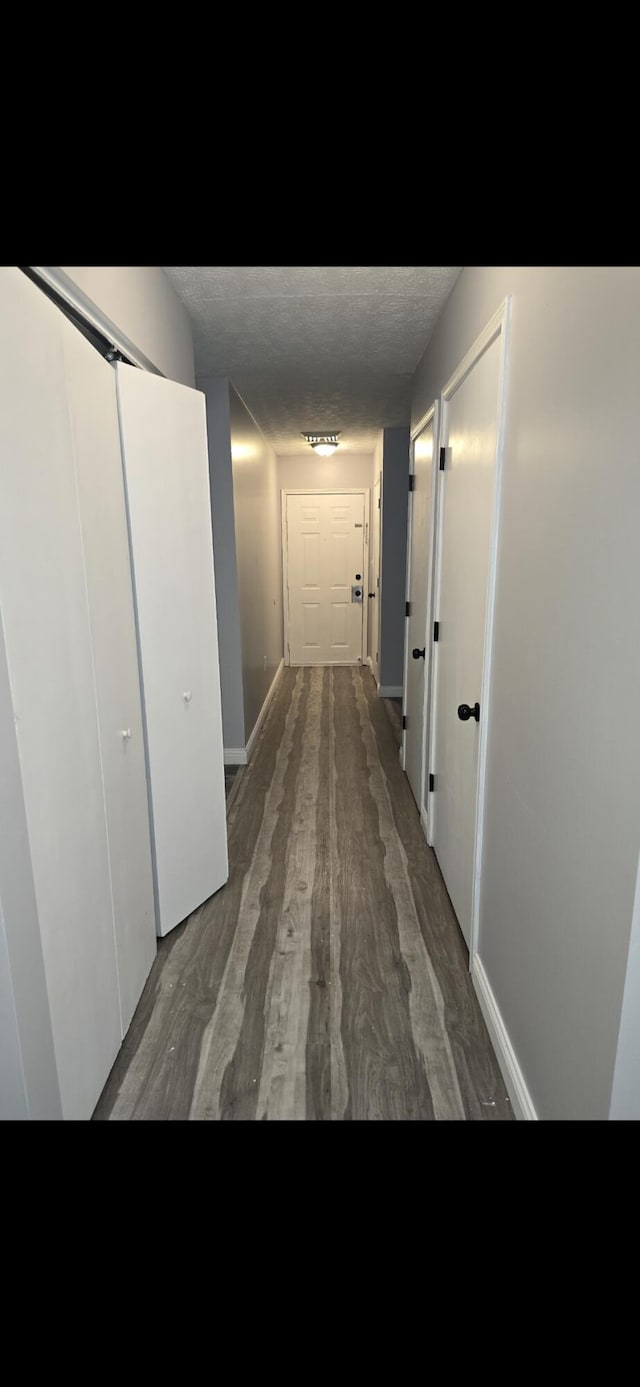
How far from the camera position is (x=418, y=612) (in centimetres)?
313

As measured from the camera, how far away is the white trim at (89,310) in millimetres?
1307

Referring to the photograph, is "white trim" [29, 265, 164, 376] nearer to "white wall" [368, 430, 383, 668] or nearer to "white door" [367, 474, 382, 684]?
"white wall" [368, 430, 383, 668]

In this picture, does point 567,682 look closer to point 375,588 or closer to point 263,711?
point 263,711

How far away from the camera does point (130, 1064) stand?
1.61 m

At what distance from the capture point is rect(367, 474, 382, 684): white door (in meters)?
5.61

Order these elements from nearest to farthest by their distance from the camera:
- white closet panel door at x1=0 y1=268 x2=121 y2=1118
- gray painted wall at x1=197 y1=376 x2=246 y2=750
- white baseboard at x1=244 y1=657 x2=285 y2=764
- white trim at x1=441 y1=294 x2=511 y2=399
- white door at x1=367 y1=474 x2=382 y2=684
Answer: white closet panel door at x1=0 y1=268 x2=121 y2=1118 → white trim at x1=441 y1=294 x2=511 y2=399 → gray painted wall at x1=197 y1=376 x2=246 y2=750 → white baseboard at x1=244 y1=657 x2=285 y2=764 → white door at x1=367 y1=474 x2=382 y2=684

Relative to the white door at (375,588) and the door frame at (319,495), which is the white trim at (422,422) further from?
the door frame at (319,495)

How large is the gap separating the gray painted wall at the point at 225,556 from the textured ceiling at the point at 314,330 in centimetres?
19

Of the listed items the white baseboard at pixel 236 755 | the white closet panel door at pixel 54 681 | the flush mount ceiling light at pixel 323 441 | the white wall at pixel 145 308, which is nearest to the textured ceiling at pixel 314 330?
the white wall at pixel 145 308

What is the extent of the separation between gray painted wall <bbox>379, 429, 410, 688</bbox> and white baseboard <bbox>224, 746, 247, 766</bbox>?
195cm

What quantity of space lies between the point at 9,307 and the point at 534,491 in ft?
3.58

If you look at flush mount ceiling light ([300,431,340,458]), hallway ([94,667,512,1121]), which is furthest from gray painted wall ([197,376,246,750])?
flush mount ceiling light ([300,431,340,458])

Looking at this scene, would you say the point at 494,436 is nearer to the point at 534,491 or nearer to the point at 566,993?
the point at 534,491

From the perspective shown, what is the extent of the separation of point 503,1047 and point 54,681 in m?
1.44
